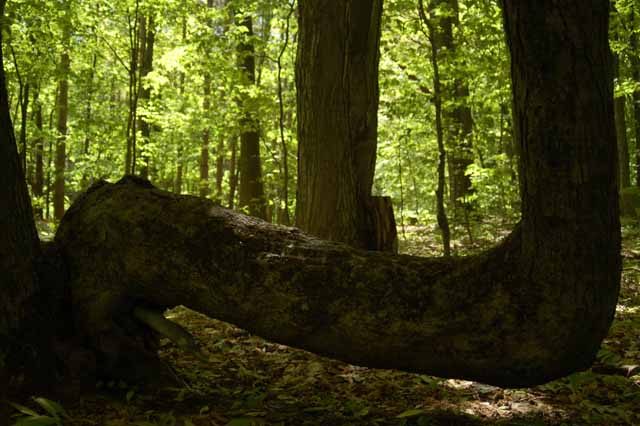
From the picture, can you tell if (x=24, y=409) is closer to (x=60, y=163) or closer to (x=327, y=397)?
(x=327, y=397)

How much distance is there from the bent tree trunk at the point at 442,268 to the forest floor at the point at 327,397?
1.46ft

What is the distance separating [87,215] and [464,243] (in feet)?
30.8

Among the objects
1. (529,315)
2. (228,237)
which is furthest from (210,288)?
(529,315)

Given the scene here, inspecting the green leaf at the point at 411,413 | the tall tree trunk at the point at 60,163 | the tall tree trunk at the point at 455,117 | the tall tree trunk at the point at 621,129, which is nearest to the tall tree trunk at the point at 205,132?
the tall tree trunk at the point at 60,163

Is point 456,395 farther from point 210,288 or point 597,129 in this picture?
point 597,129

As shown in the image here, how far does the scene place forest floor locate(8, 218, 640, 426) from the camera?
3.16 meters

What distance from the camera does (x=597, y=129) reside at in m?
2.37

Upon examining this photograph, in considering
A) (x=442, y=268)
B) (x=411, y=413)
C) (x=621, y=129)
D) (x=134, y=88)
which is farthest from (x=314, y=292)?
(x=621, y=129)

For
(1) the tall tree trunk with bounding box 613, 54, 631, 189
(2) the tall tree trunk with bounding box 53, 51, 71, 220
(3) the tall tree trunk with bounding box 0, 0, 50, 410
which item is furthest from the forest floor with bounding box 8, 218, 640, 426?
(2) the tall tree trunk with bounding box 53, 51, 71, 220

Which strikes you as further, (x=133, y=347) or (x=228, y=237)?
(x=133, y=347)

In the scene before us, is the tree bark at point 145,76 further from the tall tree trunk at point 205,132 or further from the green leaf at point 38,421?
the green leaf at point 38,421

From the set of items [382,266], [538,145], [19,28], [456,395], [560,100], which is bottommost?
[456,395]

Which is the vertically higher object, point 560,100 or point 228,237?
point 560,100

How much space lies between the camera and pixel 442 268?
2926 millimetres
